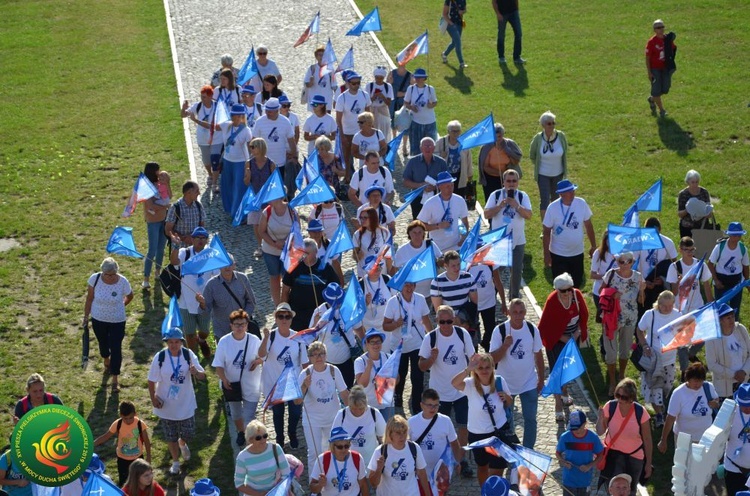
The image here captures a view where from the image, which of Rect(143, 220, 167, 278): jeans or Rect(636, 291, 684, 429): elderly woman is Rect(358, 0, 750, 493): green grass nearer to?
Rect(636, 291, 684, 429): elderly woman

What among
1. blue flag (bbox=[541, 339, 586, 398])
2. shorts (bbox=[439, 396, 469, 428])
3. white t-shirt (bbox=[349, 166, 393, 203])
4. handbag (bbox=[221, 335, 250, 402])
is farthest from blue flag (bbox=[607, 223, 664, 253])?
handbag (bbox=[221, 335, 250, 402])

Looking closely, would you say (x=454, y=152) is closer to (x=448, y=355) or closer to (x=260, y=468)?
(x=448, y=355)

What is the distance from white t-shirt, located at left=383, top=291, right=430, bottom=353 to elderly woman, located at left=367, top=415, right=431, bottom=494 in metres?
2.56

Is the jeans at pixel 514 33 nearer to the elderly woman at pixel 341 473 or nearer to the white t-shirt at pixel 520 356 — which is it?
the white t-shirt at pixel 520 356

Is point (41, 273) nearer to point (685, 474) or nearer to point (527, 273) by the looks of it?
point (527, 273)

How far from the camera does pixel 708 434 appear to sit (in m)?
12.4

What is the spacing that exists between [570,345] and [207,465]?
4.52 m

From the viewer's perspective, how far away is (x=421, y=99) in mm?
21766

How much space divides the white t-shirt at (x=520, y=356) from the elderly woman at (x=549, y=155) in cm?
608

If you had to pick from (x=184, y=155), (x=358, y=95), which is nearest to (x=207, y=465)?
(x=358, y=95)

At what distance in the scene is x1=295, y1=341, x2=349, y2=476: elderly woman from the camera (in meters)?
13.7

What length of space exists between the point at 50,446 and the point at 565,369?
570cm

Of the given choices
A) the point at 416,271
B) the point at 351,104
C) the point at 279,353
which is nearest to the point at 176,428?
the point at 279,353

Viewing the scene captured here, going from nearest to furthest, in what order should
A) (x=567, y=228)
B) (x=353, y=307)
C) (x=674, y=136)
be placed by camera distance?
1. (x=353, y=307)
2. (x=567, y=228)
3. (x=674, y=136)
